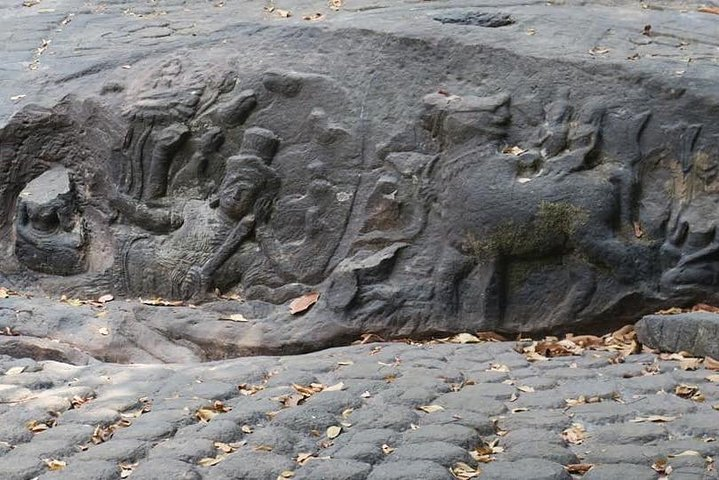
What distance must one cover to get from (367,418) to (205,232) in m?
2.61

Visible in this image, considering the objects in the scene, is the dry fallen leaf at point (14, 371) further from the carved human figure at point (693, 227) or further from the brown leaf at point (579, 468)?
the carved human figure at point (693, 227)

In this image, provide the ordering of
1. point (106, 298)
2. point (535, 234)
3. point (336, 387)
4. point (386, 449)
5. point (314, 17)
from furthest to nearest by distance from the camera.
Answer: point (314, 17), point (106, 298), point (535, 234), point (336, 387), point (386, 449)

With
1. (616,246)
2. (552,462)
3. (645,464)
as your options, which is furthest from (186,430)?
(616,246)

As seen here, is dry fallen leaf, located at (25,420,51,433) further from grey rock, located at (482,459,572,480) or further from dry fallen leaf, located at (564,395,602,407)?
dry fallen leaf, located at (564,395,602,407)

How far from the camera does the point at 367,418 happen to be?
438 cm

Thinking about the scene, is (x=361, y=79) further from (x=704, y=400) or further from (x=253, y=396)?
(x=704, y=400)

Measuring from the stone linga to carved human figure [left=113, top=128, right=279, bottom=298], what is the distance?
12mm

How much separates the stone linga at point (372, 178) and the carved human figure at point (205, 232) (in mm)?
12

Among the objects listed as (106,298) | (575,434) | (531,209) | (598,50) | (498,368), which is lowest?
(106,298)

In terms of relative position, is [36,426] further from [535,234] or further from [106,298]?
[535,234]

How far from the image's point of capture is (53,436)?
427cm

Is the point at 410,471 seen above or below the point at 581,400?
above

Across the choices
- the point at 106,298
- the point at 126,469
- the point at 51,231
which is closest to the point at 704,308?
the point at 126,469

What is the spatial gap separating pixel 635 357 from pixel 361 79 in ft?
7.70
